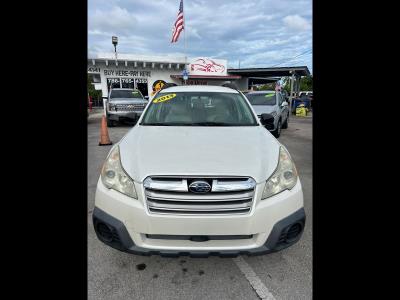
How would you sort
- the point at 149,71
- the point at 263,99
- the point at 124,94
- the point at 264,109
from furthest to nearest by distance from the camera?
the point at 149,71 < the point at 124,94 < the point at 263,99 < the point at 264,109

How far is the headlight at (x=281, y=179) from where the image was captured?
6.42ft

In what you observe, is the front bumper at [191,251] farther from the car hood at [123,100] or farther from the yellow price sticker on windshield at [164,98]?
the car hood at [123,100]

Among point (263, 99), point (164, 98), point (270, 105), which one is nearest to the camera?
point (164, 98)

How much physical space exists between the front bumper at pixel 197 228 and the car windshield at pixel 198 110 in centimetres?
134

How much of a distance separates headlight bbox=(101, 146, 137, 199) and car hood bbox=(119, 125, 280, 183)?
58 millimetres

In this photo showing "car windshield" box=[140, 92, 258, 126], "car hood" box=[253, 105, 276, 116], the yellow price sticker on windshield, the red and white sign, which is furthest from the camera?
the red and white sign

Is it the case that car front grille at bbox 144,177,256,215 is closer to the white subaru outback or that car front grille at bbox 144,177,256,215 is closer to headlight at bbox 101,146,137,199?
the white subaru outback

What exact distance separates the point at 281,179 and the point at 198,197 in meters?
0.72

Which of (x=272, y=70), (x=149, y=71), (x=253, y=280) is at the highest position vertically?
(x=272, y=70)

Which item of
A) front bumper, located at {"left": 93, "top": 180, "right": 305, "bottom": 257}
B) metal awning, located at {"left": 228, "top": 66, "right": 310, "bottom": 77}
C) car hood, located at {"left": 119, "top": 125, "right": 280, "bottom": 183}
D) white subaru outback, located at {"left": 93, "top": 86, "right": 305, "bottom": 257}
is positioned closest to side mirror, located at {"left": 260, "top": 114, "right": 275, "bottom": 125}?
car hood, located at {"left": 119, "top": 125, "right": 280, "bottom": 183}

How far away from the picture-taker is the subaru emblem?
1.84 m

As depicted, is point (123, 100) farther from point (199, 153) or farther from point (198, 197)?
point (198, 197)

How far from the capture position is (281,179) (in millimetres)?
2064

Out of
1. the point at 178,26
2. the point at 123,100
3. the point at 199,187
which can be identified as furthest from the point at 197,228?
the point at 178,26
